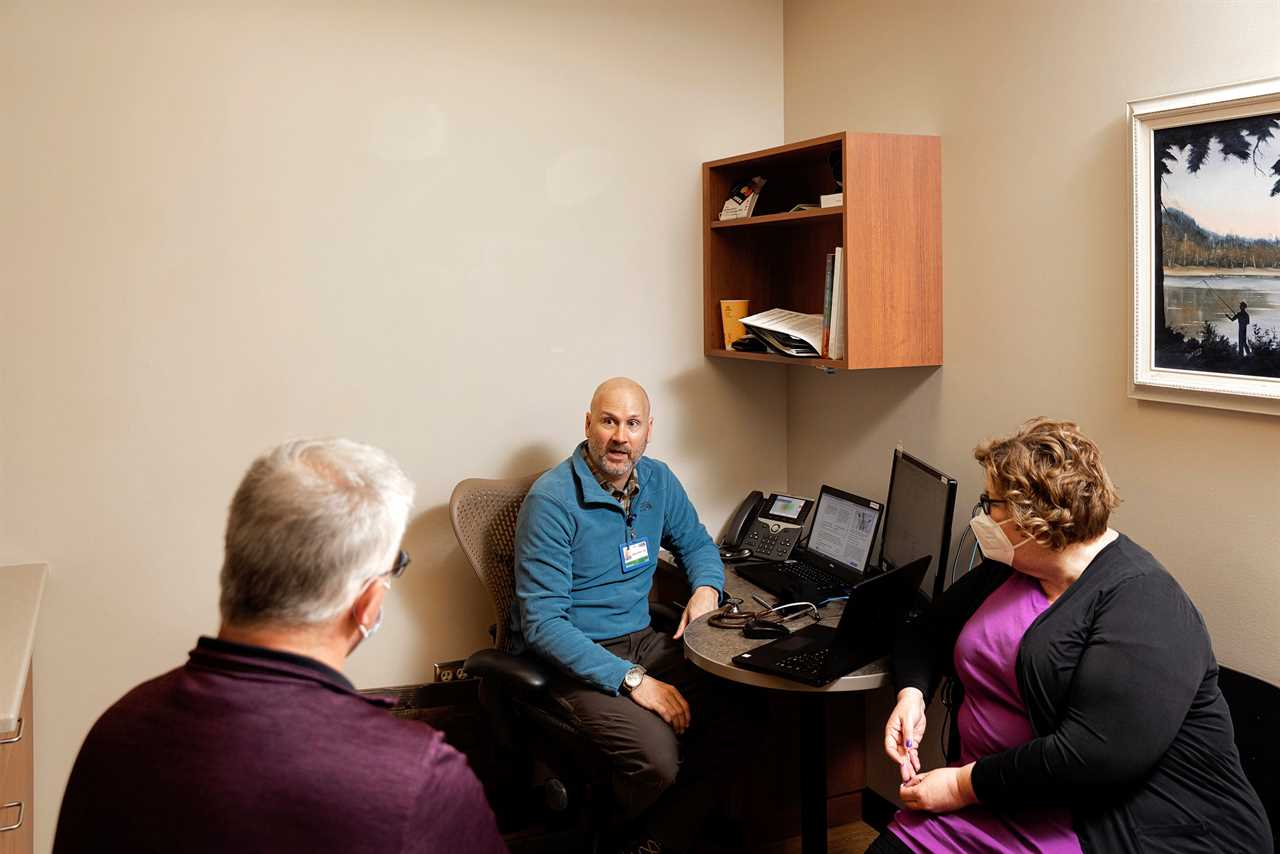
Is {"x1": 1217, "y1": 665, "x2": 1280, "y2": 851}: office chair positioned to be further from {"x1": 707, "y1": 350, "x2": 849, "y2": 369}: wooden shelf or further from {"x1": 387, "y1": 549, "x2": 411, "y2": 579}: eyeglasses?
{"x1": 387, "y1": 549, "x2": 411, "y2": 579}: eyeglasses

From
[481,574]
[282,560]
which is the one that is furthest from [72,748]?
[282,560]

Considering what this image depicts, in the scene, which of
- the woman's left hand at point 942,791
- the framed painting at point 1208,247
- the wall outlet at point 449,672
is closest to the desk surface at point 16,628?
the wall outlet at point 449,672

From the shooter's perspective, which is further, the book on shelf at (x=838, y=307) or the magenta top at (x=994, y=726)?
the book on shelf at (x=838, y=307)

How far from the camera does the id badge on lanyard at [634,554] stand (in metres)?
2.97

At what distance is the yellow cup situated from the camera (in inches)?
136

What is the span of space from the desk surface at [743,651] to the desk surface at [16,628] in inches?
55.5

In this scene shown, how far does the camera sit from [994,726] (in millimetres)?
2078

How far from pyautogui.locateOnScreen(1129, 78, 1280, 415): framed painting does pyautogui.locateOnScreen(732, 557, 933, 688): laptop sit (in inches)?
27.4

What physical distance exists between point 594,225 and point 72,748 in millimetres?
2131

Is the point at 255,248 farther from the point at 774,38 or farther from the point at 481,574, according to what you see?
the point at 774,38

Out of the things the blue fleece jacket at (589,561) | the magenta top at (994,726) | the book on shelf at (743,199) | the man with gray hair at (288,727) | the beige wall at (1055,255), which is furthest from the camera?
the book on shelf at (743,199)

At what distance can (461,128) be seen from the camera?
3.17m

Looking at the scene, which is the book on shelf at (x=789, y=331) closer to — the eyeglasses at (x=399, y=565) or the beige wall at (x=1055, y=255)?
the beige wall at (x=1055, y=255)

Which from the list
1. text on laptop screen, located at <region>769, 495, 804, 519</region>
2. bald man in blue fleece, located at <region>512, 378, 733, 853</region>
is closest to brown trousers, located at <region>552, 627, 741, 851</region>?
bald man in blue fleece, located at <region>512, 378, 733, 853</region>
